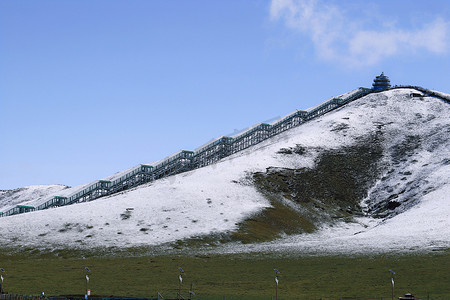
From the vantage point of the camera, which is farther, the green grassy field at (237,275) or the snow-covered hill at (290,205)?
the snow-covered hill at (290,205)

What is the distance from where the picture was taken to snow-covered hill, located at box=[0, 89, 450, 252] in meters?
122

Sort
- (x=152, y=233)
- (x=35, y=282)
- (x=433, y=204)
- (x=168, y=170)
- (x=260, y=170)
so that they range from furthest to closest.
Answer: (x=168, y=170)
(x=260, y=170)
(x=433, y=204)
(x=152, y=233)
(x=35, y=282)

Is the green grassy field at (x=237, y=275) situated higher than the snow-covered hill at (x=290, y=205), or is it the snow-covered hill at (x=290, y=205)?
the snow-covered hill at (x=290, y=205)

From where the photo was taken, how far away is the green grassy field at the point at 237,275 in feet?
246

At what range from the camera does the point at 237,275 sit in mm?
90688

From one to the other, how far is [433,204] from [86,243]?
7443 cm

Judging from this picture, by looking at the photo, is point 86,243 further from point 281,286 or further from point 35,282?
point 281,286

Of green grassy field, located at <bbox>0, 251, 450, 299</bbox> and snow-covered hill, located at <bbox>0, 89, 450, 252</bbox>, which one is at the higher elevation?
snow-covered hill, located at <bbox>0, 89, 450, 252</bbox>

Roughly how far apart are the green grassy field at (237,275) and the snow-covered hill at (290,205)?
11.8 meters

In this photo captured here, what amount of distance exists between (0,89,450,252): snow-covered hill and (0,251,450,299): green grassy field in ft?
38.9

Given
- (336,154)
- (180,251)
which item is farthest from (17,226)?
(336,154)

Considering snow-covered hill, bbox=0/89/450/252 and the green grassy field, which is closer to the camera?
the green grassy field

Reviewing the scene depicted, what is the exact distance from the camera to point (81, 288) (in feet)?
262

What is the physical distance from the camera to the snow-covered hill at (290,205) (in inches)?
4796
